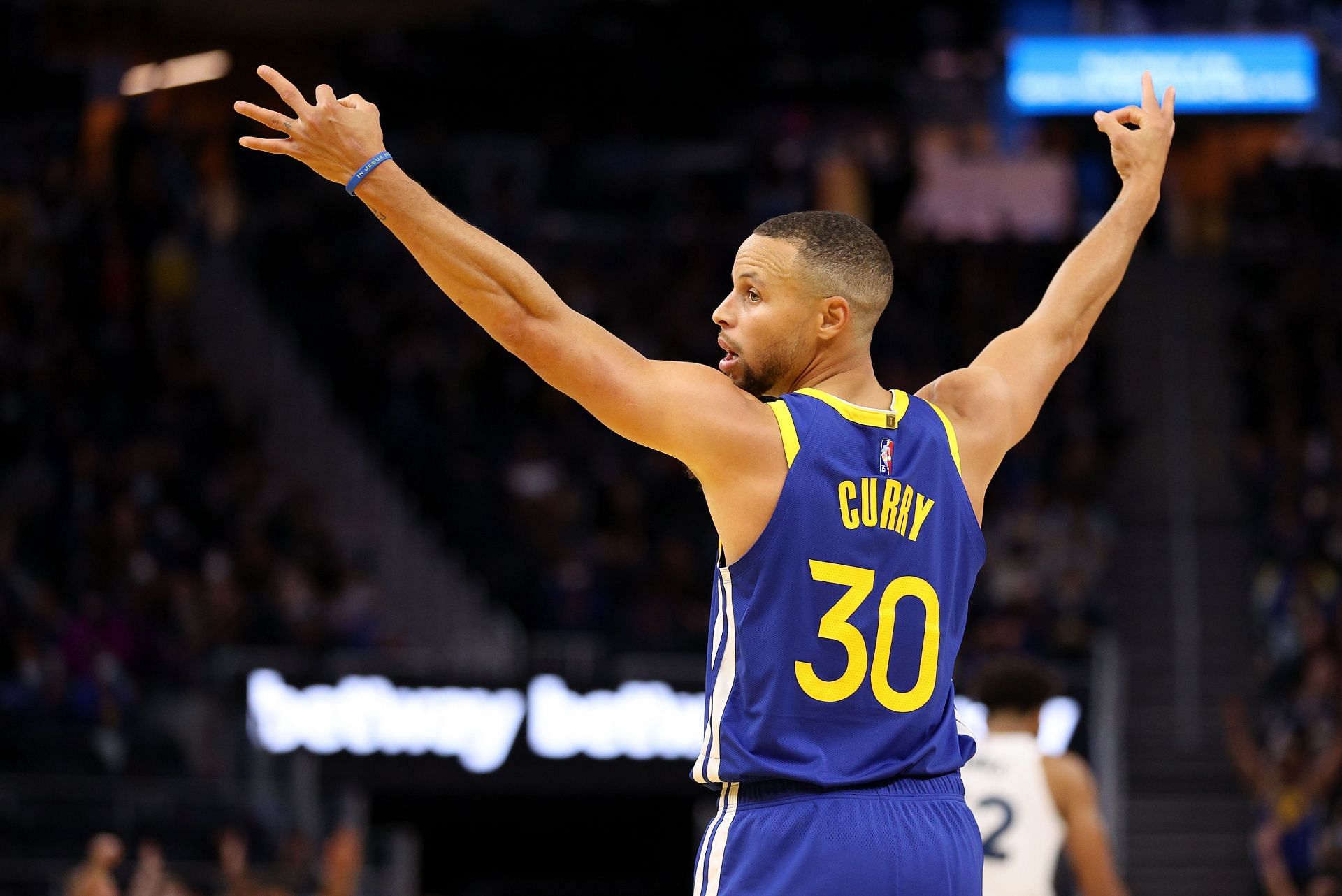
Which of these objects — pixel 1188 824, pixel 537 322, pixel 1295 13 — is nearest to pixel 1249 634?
pixel 1188 824

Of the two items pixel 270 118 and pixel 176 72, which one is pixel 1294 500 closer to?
pixel 176 72

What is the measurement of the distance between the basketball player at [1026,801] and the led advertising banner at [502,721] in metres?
9.36

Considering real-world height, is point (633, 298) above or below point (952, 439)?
above

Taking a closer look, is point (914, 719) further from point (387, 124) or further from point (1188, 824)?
point (387, 124)

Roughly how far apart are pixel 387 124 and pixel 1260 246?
435 inches

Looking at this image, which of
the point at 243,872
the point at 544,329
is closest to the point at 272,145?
the point at 544,329

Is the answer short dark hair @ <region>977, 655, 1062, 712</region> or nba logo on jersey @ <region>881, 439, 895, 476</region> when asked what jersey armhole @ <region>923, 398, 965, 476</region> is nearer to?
nba logo on jersey @ <region>881, 439, 895, 476</region>

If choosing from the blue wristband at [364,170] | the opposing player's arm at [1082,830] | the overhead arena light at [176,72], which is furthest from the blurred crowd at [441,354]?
the blue wristband at [364,170]

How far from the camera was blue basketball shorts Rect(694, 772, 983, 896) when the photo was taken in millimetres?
3482

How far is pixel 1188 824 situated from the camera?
60.7 feet

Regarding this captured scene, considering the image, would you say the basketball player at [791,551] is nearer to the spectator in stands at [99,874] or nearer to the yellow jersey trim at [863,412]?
the yellow jersey trim at [863,412]

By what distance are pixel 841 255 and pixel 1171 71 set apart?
54.0ft

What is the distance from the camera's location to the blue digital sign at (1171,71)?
19.0 metres

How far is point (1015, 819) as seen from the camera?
20.6ft
